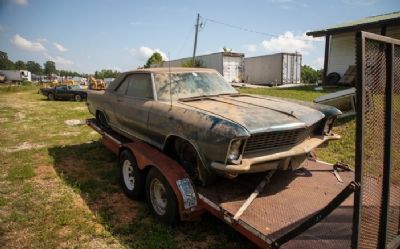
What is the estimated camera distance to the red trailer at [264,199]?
267 cm

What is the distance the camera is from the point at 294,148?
3.65 meters

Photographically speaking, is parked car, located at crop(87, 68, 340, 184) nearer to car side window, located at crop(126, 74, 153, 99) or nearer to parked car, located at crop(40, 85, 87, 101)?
car side window, located at crop(126, 74, 153, 99)

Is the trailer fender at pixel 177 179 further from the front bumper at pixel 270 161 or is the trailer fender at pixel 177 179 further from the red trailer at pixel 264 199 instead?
the front bumper at pixel 270 161

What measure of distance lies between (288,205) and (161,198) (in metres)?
1.56

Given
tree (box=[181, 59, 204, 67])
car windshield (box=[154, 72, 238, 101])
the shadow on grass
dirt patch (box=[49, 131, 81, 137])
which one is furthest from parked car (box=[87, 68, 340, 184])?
tree (box=[181, 59, 204, 67])

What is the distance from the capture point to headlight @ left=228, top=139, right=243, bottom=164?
3215 mm

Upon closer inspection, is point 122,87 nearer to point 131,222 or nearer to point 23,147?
point 131,222

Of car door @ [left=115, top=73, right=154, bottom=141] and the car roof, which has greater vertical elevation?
the car roof

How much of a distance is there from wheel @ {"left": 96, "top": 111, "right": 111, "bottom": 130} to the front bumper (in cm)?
382

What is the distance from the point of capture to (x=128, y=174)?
15.8ft

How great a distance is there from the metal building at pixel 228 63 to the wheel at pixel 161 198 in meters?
21.8

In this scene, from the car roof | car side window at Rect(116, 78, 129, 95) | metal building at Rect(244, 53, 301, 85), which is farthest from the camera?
metal building at Rect(244, 53, 301, 85)

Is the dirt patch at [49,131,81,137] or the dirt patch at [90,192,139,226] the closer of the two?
the dirt patch at [90,192,139,226]

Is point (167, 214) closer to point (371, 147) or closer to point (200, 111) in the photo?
point (200, 111)
